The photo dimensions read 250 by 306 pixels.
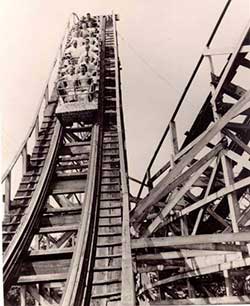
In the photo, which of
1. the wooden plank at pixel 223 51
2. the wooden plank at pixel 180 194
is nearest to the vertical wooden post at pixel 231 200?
the wooden plank at pixel 180 194

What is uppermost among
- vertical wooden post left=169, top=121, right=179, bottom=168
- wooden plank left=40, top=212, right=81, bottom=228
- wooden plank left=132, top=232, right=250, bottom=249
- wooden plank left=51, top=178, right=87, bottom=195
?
vertical wooden post left=169, top=121, right=179, bottom=168

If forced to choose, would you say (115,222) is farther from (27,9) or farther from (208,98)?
(27,9)

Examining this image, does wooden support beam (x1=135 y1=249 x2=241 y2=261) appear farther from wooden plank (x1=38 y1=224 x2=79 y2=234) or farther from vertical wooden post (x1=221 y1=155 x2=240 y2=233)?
wooden plank (x1=38 y1=224 x2=79 y2=234)

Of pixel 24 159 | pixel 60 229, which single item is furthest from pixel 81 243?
pixel 24 159

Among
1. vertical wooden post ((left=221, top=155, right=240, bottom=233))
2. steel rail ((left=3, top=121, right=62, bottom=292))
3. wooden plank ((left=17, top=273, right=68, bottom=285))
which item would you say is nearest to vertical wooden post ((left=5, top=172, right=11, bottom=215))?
steel rail ((left=3, top=121, right=62, bottom=292))

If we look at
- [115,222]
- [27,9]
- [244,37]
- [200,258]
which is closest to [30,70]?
[27,9]

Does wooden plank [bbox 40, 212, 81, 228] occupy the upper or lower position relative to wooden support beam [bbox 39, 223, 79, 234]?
upper

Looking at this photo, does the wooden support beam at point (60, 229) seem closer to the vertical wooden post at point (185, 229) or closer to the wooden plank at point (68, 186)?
the wooden plank at point (68, 186)

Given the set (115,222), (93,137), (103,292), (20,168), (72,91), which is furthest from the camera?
(72,91)
